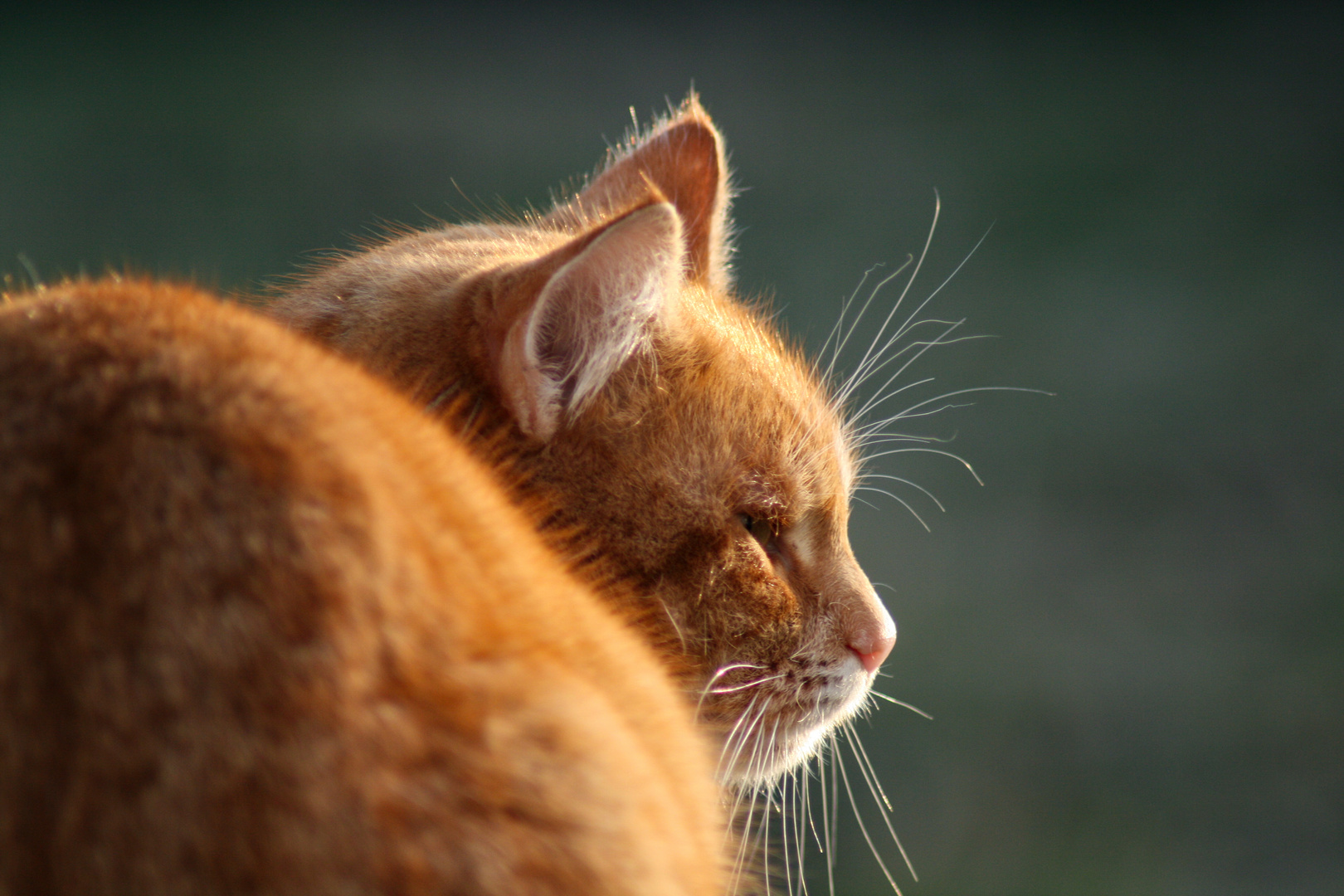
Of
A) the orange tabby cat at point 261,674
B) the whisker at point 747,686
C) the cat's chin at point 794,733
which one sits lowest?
the cat's chin at point 794,733

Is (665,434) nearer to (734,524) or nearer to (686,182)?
(734,524)

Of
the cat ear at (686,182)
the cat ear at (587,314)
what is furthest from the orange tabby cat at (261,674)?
the cat ear at (686,182)

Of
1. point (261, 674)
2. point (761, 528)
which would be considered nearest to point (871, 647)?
point (761, 528)

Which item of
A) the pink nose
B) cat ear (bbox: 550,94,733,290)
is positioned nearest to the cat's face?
the pink nose

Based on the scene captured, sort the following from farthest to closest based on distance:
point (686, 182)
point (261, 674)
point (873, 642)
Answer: point (686, 182)
point (873, 642)
point (261, 674)

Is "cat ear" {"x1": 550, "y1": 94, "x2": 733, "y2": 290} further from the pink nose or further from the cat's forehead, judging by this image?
the pink nose

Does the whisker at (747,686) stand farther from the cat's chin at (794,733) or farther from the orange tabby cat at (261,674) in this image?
the orange tabby cat at (261,674)

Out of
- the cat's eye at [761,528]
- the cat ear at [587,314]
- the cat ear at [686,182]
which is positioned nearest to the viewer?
the cat ear at [587,314]
